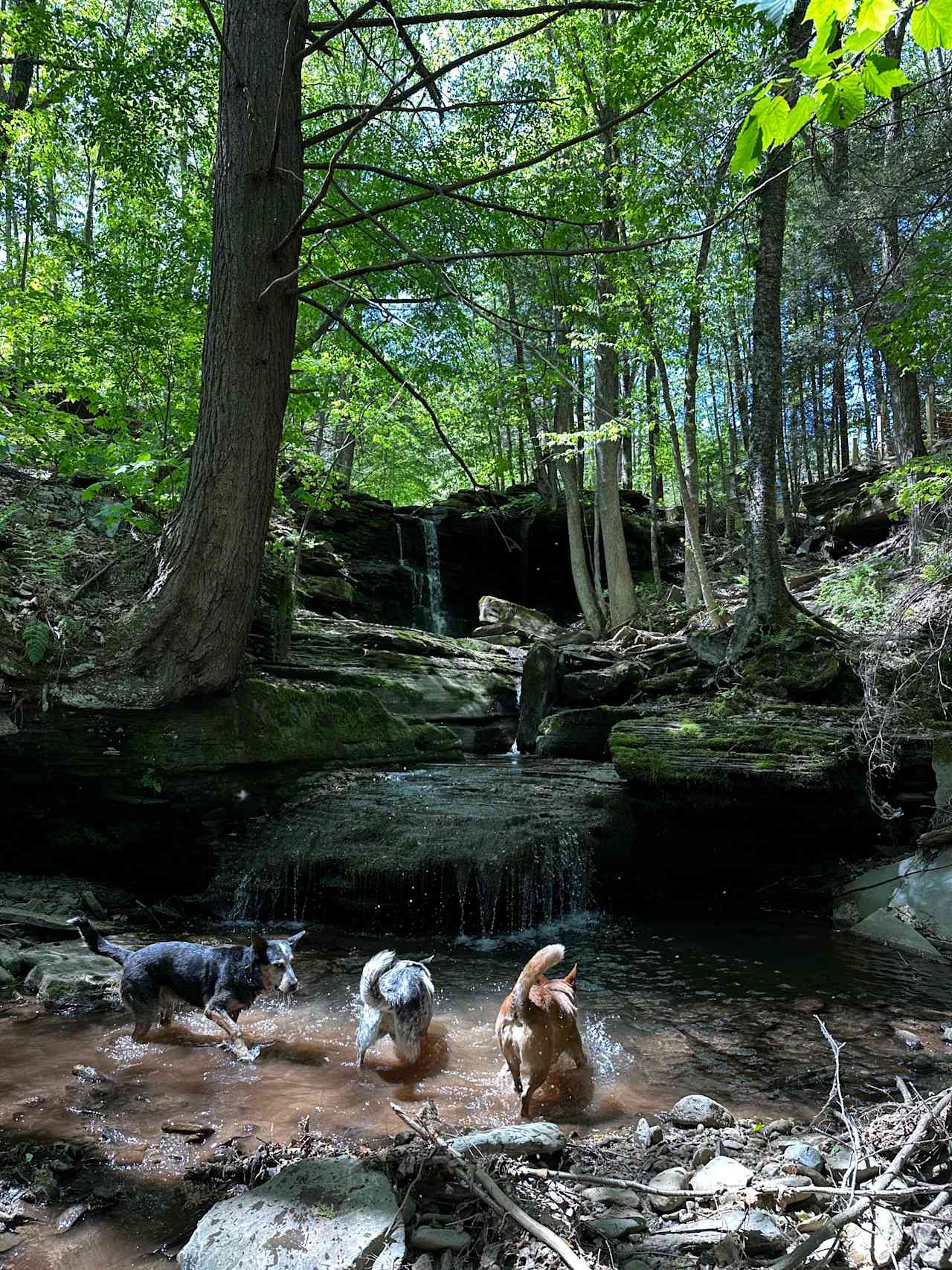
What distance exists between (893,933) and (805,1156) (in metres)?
4.05

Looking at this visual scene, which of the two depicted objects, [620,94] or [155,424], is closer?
[155,424]

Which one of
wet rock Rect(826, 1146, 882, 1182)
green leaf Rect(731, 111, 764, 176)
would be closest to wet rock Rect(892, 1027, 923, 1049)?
wet rock Rect(826, 1146, 882, 1182)

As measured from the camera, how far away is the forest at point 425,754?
8.39 ft

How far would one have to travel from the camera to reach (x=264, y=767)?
7664mm

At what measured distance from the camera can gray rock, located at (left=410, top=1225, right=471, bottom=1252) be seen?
87.7 inches

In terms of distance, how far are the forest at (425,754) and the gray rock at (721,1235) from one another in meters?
0.01

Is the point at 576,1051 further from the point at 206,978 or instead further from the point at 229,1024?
the point at 206,978

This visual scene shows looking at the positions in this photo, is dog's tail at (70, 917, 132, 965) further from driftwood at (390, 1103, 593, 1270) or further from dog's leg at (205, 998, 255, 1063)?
driftwood at (390, 1103, 593, 1270)

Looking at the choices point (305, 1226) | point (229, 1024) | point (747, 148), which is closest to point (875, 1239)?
point (305, 1226)

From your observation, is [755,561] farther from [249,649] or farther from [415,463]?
[415,463]

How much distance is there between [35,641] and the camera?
623cm

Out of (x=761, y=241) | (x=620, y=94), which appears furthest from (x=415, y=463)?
(x=761, y=241)

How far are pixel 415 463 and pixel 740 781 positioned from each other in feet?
82.3

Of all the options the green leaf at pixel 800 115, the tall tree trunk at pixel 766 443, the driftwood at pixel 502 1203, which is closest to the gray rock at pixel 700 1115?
the driftwood at pixel 502 1203
